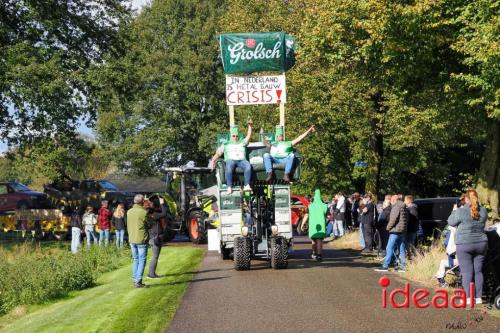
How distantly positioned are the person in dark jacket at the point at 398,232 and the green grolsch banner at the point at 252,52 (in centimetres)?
505

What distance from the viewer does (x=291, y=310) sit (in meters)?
12.7

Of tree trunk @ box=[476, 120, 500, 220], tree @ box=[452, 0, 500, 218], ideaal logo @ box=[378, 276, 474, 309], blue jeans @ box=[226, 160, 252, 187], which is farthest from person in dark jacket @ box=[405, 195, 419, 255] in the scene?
ideaal logo @ box=[378, 276, 474, 309]

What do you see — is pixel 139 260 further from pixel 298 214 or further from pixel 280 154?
pixel 298 214

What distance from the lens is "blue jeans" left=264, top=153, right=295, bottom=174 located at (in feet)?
61.3

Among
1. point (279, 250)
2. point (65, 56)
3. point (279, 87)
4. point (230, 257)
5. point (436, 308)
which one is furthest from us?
point (65, 56)

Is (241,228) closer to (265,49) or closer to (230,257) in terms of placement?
(230,257)

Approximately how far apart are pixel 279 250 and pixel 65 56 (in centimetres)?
1519

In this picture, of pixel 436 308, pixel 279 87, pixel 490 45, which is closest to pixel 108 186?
pixel 279 87

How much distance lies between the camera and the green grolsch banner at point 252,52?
2064 cm

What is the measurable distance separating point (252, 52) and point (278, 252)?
5386mm

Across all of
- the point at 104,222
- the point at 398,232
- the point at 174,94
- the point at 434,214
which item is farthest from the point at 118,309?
the point at 174,94

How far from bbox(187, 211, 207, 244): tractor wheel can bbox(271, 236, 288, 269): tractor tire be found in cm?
1008

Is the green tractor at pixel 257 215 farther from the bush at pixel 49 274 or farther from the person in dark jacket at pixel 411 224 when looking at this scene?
the bush at pixel 49 274

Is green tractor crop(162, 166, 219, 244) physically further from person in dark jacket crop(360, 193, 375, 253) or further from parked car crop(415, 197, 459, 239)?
parked car crop(415, 197, 459, 239)
